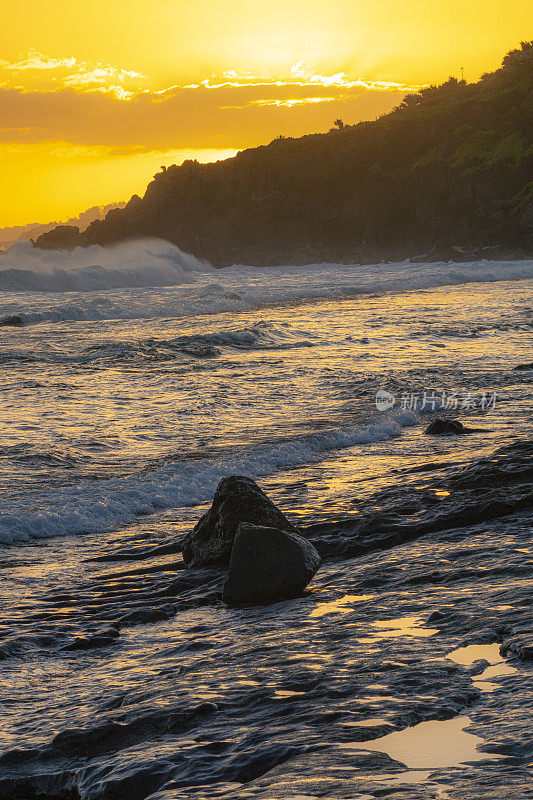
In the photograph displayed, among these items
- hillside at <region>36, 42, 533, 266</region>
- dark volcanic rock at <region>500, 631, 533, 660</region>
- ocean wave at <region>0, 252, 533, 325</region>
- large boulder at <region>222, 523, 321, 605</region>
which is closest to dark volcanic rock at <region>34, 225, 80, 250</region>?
hillside at <region>36, 42, 533, 266</region>

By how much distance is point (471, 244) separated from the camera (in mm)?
62188

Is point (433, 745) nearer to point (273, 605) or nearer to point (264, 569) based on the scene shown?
point (273, 605)

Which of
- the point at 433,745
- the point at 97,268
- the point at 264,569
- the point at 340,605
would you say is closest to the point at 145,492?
the point at 264,569

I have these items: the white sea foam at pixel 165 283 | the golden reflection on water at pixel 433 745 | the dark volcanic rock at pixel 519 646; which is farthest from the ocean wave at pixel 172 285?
the golden reflection on water at pixel 433 745

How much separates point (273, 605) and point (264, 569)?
243mm

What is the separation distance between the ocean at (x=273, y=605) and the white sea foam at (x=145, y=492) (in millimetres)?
27

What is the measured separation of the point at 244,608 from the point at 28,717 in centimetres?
158

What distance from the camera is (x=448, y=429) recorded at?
32.9ft

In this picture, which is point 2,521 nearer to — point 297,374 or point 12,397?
point 12,397

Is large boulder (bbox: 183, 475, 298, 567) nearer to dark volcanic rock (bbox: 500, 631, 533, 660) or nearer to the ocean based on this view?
the ocean

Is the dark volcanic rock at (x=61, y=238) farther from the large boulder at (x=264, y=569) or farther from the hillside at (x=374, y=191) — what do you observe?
the large boulder at (x=264, y=569)

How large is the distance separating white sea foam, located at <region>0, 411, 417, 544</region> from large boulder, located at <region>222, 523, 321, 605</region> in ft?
7.37

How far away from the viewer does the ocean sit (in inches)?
122

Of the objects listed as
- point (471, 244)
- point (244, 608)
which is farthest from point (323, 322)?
point (471, 244)
